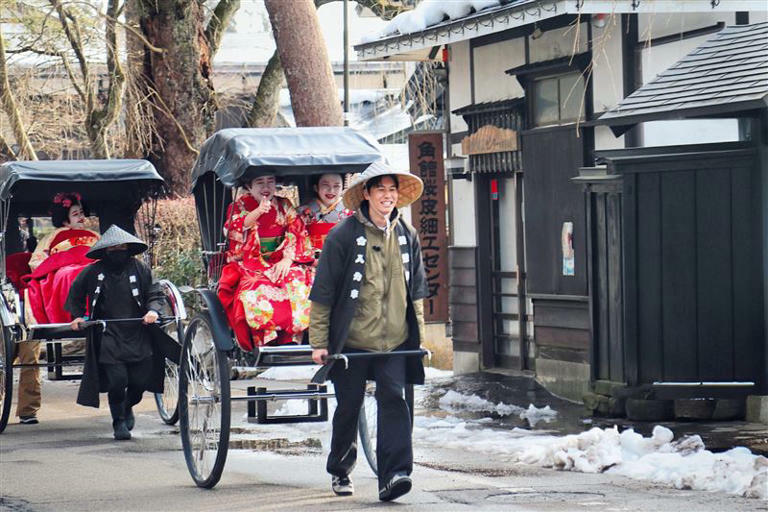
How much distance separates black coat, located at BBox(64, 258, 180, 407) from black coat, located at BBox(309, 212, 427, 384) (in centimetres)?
353

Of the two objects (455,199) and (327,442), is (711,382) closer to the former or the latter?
(327,442)

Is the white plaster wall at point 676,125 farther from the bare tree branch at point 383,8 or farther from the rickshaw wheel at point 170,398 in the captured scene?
the bare tree branch at point 383,8

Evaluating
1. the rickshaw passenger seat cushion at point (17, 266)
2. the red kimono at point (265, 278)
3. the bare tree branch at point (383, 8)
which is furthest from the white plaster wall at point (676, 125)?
the bare tree branch at point (383, 8)

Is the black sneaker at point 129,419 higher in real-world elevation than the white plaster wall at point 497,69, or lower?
lower

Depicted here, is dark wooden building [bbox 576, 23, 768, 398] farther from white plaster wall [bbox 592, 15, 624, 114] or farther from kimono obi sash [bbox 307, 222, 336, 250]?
kimono obi sash [bbox 307, 222, 336, 250]

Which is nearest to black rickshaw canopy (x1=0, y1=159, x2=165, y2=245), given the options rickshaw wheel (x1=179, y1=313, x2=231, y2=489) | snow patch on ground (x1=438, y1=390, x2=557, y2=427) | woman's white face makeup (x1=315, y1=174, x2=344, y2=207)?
woman's white face makeup (x1=315, y1=174, x2=344, y2=207)

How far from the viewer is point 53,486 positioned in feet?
27.8

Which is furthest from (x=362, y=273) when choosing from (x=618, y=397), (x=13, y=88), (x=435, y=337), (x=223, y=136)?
(x=13, y=88)

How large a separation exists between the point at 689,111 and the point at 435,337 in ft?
32.7

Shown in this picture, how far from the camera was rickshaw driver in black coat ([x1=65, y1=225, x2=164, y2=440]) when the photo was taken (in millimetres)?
10812

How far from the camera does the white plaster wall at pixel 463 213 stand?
16.2m

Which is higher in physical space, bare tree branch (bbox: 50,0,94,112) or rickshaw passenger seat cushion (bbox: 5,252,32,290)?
bare tree branch (bbox: 50,0,94,112)

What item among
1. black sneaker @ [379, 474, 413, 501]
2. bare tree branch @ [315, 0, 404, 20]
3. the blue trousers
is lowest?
black sneaker @ [379, 474, 413, 501]

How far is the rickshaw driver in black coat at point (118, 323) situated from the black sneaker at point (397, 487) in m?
3.86
